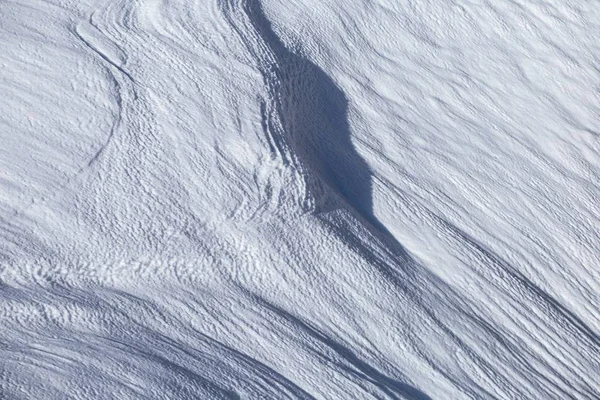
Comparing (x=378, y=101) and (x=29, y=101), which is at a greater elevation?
(x=378, y=101)

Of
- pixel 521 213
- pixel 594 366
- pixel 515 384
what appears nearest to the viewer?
pixel 515 384

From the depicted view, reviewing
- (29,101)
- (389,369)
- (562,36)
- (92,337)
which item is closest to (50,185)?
(29,101)

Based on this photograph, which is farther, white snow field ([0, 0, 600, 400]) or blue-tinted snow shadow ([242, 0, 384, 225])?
blue-tinted snow shadow ([242, 0, 384, 225])

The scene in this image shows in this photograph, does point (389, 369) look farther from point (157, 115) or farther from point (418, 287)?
point (157, 115)

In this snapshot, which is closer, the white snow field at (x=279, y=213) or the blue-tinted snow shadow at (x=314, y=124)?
the white snow field at (x=279, y=213)

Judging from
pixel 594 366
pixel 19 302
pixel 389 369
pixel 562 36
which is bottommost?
pixel 19 302

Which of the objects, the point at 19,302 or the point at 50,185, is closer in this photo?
the point at 19,302

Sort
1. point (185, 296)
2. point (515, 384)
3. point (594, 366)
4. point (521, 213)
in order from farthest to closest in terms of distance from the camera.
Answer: point (521, 213), point (594, 366), point (515, 384), point (185, 296)

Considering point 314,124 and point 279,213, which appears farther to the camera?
point 314,124
